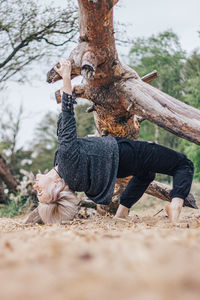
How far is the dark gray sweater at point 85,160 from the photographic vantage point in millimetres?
2879

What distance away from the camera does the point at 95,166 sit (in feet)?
9.73

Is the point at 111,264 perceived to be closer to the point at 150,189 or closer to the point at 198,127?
the point at 198,127

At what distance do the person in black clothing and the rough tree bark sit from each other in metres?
0.23

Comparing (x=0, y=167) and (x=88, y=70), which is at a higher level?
(x=88, y=70)

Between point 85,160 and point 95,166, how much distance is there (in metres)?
0.12

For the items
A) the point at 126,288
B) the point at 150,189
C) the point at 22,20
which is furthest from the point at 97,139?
the point at 22,20

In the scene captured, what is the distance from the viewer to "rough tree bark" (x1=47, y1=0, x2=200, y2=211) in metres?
2.98

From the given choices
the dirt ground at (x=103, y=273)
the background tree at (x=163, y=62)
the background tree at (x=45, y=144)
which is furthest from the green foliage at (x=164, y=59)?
the dirt ground at (x=103, y=273)

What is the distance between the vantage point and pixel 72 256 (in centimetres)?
108

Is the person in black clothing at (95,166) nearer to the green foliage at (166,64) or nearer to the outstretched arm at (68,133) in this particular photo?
the outstretched arm at (68,133)

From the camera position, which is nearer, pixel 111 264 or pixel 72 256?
pixel 111 264

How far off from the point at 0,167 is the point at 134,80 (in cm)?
661

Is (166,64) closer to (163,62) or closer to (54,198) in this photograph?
(163,62)

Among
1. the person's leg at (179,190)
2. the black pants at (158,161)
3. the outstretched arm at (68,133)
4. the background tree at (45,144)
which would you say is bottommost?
the background tree at (45,144)
